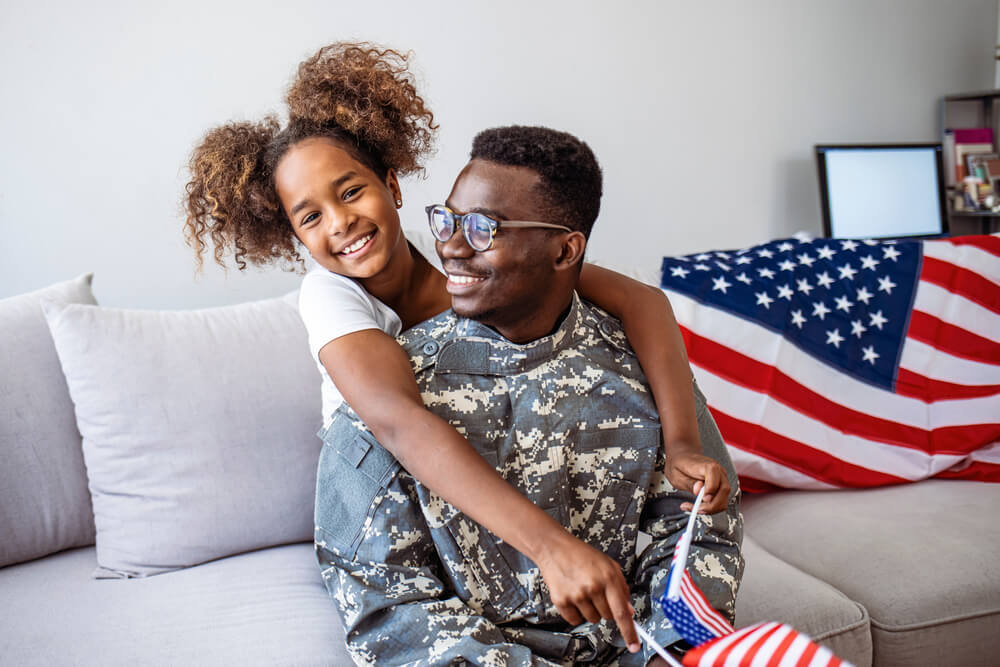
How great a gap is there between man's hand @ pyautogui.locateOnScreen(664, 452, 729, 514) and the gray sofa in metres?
0.52

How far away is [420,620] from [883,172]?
2803 millimetres

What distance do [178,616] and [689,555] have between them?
2.69 feet

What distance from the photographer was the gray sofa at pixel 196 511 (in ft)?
4.67

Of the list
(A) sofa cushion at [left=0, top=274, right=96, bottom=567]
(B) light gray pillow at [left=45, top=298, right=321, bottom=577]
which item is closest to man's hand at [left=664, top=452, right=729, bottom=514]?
(B) light gray pillow at [left=45, top=298, right=321, bottom=577]

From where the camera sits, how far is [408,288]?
144 centimetres

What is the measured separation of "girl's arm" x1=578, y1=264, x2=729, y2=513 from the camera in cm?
100

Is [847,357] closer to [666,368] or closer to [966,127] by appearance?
[666,368]

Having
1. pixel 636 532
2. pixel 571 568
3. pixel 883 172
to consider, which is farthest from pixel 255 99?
pixel 883 172

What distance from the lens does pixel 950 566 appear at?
1536mm

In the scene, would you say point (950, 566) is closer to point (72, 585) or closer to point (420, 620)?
point (420, 620)

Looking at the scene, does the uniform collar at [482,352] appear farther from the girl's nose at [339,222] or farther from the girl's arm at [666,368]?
the girl's nose at [339,222]

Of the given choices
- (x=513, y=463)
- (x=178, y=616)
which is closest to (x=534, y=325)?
(x=513, y=463)

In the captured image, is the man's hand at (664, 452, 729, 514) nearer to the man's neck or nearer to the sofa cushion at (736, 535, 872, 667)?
the man's neck

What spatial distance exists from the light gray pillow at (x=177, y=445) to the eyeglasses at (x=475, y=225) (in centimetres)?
74
